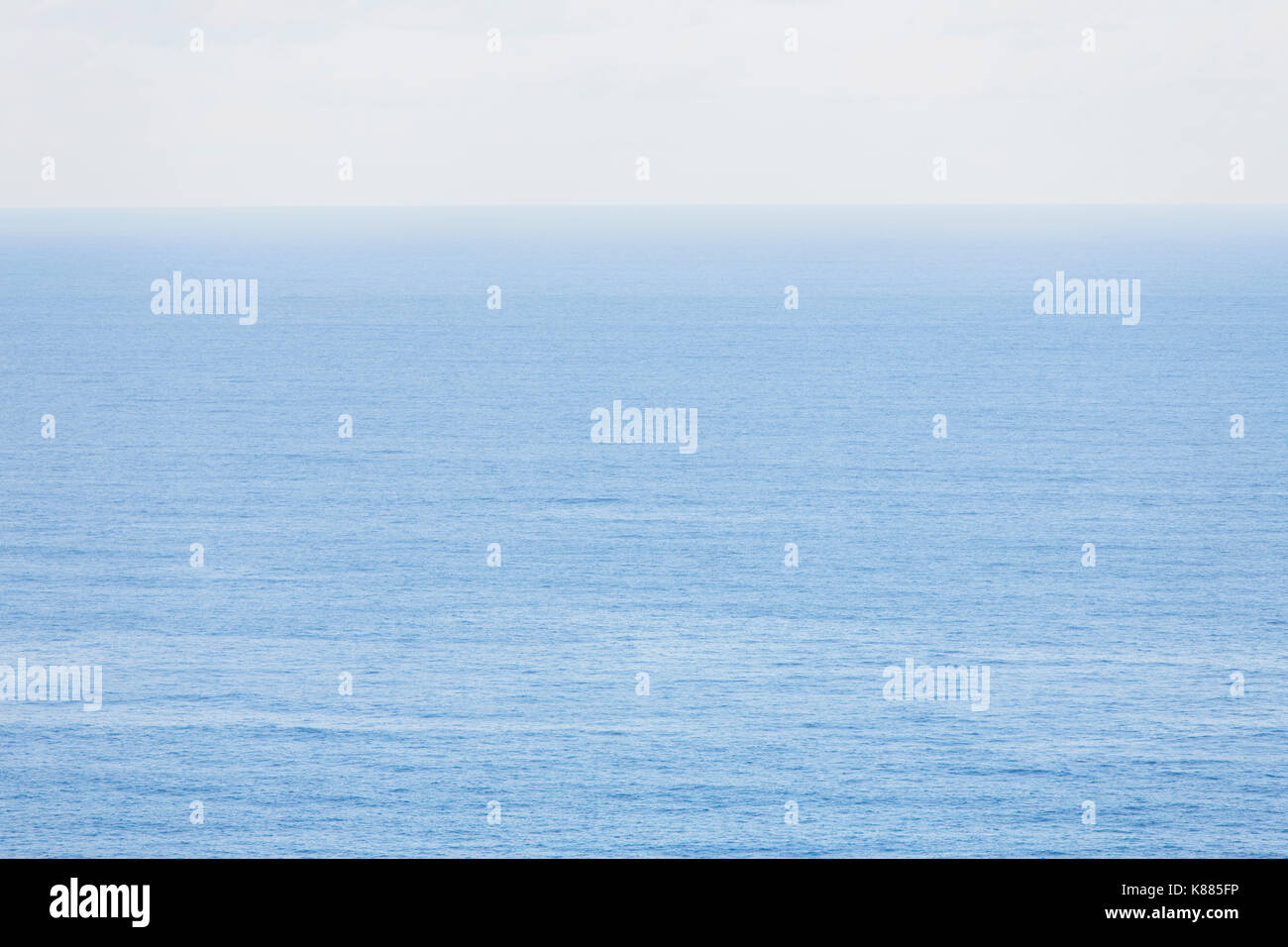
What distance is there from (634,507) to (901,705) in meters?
45.0

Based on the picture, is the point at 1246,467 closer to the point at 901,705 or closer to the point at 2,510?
the point at 901,705

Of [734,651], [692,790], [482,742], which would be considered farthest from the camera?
[734,651]

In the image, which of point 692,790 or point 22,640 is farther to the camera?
point 22,640

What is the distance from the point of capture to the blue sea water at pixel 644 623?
232 ft

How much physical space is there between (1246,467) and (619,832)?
A: 82.3 metres

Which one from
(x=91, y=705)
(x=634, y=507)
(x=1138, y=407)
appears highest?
(x=1138, y=407)

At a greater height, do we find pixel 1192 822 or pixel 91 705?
pixel 91 705

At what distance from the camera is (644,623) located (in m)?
96.8

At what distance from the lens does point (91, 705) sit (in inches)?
3223

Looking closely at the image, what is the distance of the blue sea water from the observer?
7062 cm

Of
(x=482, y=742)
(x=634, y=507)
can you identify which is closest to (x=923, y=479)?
(x=634, y=507)

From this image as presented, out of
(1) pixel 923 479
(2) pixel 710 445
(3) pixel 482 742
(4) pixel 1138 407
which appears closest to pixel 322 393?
(2) pixel 710 445

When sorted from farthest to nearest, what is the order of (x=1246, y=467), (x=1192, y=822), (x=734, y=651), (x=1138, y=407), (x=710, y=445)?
(x=1138, y=407), (x=710, y=445), (x=1246, y=467), (x=734, y=651), (x=1192, y=822)

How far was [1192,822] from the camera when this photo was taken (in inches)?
2665
